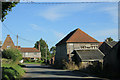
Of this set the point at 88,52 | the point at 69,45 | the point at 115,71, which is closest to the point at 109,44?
the point at 88,52

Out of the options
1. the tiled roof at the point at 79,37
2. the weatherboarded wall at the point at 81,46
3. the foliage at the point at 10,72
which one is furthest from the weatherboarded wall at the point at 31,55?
the foliage at the point at 10,72

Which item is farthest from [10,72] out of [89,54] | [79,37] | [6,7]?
[79,37]

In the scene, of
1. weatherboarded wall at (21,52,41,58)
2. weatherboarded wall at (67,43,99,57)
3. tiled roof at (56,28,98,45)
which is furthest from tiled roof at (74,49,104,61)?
weatherboarded wall at (21,52,41,58)

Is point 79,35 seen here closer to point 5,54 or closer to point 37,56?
point 5,54

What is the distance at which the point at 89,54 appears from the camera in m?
32.8

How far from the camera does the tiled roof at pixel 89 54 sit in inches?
1214

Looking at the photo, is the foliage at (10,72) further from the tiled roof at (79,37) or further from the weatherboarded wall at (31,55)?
the weatherboarded wall at (31,55)

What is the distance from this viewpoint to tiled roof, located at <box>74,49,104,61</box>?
30828 mm

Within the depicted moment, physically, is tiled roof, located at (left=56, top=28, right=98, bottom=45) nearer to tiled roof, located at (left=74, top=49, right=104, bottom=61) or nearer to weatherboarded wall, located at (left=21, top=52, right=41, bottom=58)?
tiled roof, located at (left=74, top=49, right=104, bottom=61)

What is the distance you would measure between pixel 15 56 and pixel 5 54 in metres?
2.33

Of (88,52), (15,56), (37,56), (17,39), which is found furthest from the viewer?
(37,56)

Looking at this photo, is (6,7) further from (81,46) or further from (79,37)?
(79,37)

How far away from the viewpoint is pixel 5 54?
97.3ft

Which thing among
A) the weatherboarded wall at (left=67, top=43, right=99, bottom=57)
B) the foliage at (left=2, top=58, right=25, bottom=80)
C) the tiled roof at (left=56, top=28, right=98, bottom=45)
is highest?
the tiled roof at (left=56, top=28, right=98, bottom=45)
